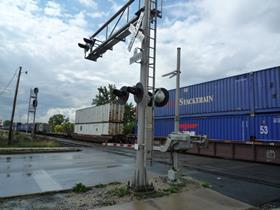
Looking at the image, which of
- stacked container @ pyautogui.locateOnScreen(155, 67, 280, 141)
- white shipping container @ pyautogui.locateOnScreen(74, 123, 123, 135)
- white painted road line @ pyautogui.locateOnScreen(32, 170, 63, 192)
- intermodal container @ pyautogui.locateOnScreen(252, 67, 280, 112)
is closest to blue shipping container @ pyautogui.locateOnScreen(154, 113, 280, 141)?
stacked container @ pyautogui.locateOnScreen(155, 67, 280, 141)

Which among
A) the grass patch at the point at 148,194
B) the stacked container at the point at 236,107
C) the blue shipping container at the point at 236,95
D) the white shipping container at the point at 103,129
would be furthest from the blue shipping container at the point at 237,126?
the white shipping container at the point at 103,129

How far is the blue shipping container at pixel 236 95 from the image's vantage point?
13797 mm

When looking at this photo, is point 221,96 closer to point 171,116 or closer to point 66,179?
point 171,116

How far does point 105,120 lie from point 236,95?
1797 centimetres

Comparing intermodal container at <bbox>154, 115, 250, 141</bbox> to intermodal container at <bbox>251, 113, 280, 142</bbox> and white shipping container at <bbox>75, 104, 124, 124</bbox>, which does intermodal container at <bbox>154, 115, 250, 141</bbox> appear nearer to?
intermodal container at <bbox>251, 113, 280, 142</bbox>

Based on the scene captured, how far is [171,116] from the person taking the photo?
20641 mm

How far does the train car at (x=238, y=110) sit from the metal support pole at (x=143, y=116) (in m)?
9.27

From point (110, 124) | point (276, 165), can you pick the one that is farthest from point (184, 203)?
point (110, 124)

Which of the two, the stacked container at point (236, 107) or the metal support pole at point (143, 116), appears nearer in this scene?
the metal support pole at point (143, 116)

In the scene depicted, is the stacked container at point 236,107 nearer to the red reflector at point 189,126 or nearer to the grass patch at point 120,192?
the red reflector at point 189,126

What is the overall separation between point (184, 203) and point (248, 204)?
4.74ft

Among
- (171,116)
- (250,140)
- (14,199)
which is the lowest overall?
(14,199)

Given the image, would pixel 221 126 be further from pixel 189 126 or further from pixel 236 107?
pixel 189 126

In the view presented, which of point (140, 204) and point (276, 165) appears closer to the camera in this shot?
point (140, 204)
